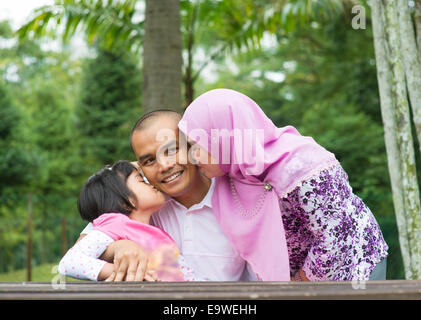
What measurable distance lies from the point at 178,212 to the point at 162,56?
2256 millimetres

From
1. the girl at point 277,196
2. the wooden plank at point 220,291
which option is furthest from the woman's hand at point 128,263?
the girl at point 277,196

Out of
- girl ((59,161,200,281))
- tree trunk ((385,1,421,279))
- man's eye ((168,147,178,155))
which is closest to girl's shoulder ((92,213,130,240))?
girl ((59,161,200,281))

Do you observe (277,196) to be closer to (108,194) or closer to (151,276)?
(151,276)

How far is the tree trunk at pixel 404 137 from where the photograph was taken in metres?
2.89

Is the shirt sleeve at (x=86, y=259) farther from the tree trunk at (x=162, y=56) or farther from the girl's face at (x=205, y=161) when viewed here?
the tree trunk at (x=162, y=56)

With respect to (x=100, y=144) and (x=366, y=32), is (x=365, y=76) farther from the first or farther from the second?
(x=100, y=144)

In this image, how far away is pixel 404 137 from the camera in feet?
9.64

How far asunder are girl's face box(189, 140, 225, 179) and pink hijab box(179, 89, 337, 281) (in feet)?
0.07

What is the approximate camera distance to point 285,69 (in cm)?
1587

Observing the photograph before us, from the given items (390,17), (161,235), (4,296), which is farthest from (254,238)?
(390,17)

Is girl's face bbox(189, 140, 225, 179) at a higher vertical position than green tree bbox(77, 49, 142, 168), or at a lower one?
lower

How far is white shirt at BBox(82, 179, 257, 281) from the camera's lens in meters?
2.30

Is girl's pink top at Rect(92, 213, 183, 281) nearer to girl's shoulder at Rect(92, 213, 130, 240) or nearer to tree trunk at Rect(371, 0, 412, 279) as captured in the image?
girl's shoulder at Rect(92, 213, 130, 240)
